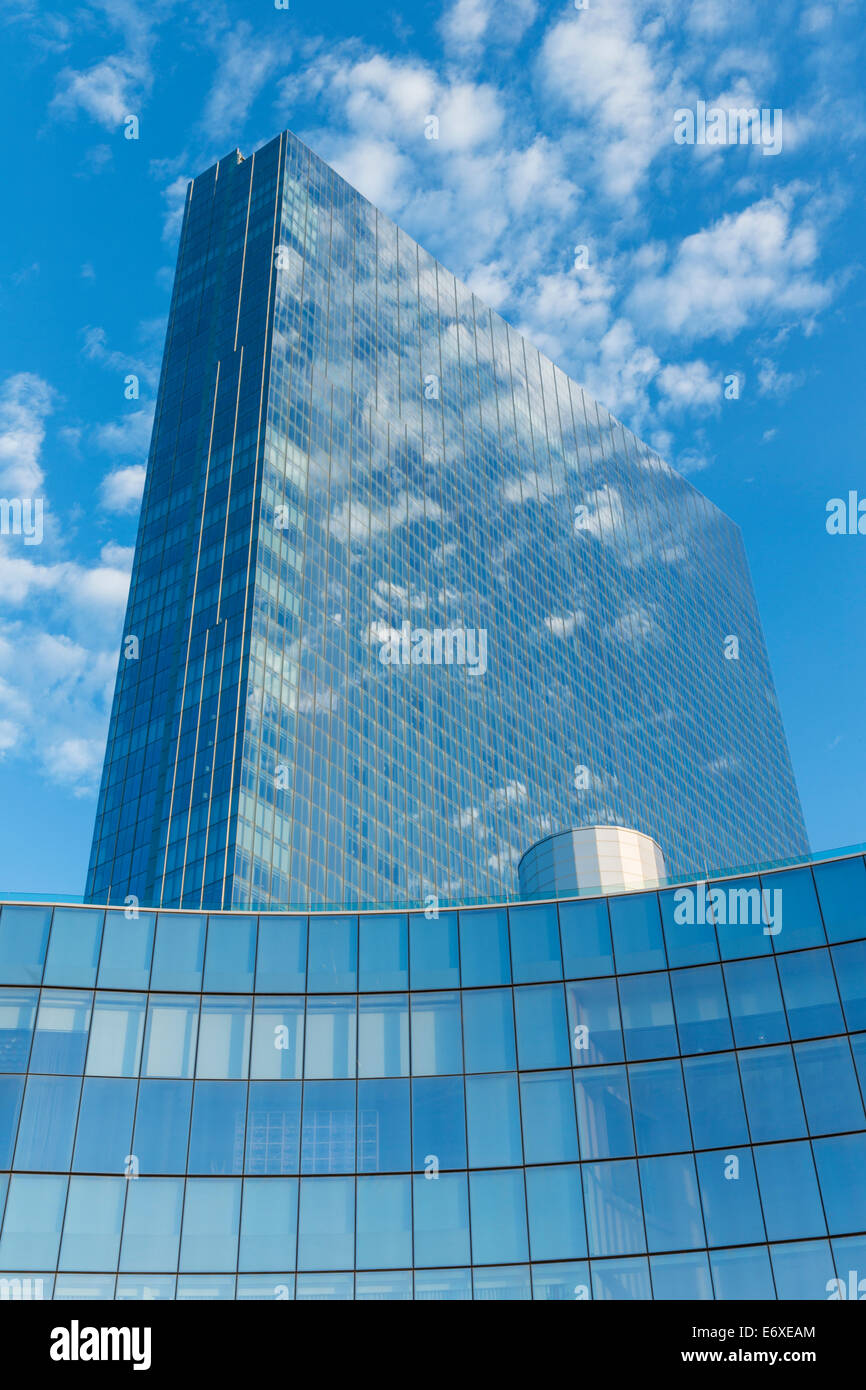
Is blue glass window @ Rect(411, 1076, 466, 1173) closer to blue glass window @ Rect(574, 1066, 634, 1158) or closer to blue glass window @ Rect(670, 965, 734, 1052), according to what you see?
blue glass window @ Rect(574, 1066, 634, 1158)

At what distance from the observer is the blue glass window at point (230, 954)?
140 feet

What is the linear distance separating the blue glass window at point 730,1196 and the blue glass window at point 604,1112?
236cm

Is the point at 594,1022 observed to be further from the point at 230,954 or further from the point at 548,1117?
the point at 230,954

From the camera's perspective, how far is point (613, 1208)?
3822 cm

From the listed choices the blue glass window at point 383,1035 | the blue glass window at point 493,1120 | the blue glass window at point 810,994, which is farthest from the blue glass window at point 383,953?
the blue glass window at point 810,994

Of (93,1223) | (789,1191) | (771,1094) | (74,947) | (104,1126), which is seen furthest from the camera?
(74,947)

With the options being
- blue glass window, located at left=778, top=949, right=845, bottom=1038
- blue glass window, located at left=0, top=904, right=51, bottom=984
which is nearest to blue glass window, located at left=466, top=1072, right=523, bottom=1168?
blue glass window, located at left=778, top=949, right=845, bottom=1038

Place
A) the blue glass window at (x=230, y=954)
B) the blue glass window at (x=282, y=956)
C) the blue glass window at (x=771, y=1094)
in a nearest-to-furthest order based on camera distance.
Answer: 1. the blue glass window at (x=771, y=1094)
2. the blue glass window at (x=230, y=954)
3. the blue glass window at (x=282, y=956)

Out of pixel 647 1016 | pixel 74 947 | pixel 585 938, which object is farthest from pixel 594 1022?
pixel 74 947

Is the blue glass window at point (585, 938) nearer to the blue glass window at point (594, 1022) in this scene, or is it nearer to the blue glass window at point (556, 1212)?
the blue glass window at point (594, 1022)

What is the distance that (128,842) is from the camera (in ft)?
322

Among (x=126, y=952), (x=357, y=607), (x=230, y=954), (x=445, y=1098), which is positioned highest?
(x=357, y=607)

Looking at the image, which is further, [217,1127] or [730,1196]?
[217,1127]

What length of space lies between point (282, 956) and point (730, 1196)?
16.1m
